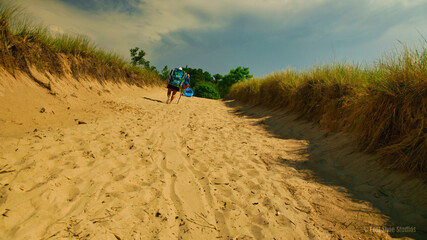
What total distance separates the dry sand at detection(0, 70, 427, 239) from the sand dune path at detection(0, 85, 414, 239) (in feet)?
0.04

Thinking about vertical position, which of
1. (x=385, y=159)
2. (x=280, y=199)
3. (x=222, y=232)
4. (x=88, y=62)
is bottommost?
(x=222, y=232)

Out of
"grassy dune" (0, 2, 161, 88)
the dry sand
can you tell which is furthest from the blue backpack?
the dry sand

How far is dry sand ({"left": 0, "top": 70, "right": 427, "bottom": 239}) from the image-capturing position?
1.65m

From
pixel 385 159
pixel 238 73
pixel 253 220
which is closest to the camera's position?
pixel 253 220

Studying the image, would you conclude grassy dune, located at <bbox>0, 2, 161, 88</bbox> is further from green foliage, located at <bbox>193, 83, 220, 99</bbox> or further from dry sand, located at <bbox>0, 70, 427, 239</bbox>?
green foliage, located at <bbox>193, 83, 220, 99</bbox>

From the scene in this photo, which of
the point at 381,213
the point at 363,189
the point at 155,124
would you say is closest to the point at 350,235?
the point at 381,213

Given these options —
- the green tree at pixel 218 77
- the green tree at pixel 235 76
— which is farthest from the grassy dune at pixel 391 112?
the green tree at pixel 218 77

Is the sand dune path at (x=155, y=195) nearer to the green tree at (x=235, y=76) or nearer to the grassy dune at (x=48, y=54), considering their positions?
the grassy dune at (x=48, y=54)

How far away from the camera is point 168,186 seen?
7.57ft

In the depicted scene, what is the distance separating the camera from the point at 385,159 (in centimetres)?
267

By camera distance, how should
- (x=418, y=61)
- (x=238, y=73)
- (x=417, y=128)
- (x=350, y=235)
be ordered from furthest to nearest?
(x=238, y=73) → (x=418, y=61) → (x=417, y=128) → (x=350, y=235)

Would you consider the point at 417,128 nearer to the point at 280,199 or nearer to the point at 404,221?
the point at 404,221

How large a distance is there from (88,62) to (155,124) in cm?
522

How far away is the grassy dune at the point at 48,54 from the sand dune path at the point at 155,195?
2.49 metres
